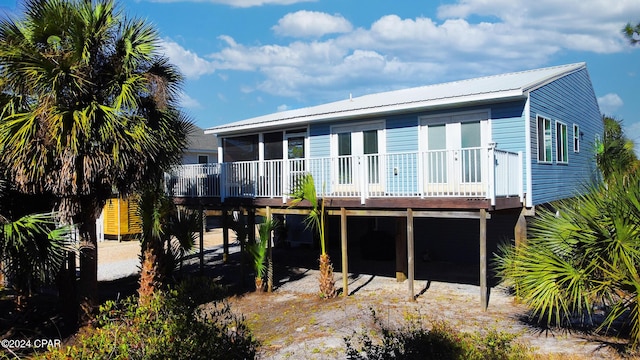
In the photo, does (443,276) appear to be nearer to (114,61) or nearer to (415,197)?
(415,197)

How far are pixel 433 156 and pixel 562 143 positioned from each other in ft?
16.5

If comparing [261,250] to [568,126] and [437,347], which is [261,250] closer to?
[437,347]

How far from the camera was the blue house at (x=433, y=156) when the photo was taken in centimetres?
1047

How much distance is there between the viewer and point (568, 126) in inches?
594

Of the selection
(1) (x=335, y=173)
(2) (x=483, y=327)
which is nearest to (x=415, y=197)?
(1) (x=335, y=173)

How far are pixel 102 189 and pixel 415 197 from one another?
6.70 m

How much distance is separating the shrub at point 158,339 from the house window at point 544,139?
10.6 meters

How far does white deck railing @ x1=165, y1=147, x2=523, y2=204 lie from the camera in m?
10.2

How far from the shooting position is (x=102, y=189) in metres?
9.62

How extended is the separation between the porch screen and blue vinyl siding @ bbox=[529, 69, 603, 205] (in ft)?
31.5

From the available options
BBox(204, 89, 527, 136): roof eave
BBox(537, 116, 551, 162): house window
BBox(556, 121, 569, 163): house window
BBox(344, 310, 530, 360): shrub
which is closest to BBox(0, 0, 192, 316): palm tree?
BBox(204, 89, 527, 136): roof eave

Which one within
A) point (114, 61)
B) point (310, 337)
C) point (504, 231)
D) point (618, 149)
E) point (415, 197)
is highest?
point (114, 61)

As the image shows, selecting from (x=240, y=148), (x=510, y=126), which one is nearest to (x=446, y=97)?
(x=510, y=126)

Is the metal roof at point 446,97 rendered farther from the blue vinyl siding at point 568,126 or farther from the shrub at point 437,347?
the shrub at point 437,347
